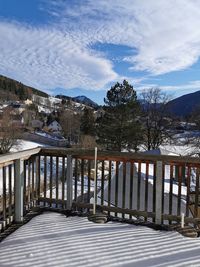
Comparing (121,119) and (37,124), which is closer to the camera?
(121,119)

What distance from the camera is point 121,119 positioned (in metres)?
26.8

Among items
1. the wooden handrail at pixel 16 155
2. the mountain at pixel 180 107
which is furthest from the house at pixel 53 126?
the wooden handrail at pixel 16 155

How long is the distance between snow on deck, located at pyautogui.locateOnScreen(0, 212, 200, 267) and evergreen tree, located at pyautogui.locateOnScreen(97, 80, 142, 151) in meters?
23.1

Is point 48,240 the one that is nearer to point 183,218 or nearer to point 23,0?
point 183,218

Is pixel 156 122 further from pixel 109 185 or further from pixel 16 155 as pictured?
pixel 16 155

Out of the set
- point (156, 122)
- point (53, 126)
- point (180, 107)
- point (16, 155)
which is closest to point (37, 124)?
point (53, 126)

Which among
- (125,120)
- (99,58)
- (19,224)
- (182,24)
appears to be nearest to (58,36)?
(182,24)

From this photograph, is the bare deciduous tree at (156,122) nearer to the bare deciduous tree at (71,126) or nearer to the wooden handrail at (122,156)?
the wooden handrail at (122,156)

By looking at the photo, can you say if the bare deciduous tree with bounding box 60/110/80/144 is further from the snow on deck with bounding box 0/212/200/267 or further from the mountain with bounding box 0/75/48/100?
the snow on deck with bounding box 0/212/200/267

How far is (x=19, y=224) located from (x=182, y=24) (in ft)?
19.9

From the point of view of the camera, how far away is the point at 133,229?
11.4ft

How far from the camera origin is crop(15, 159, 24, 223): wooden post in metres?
3.83

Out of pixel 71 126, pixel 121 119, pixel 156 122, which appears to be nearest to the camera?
pixel 156 122

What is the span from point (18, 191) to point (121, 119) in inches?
914
